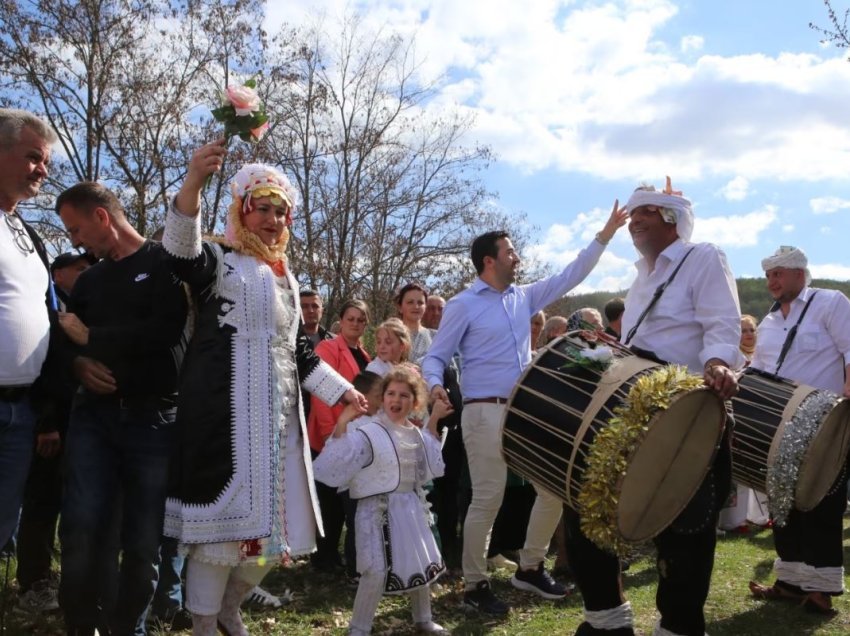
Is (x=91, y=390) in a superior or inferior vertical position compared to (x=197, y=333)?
inferior

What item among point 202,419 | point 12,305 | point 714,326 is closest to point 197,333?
point 202,419

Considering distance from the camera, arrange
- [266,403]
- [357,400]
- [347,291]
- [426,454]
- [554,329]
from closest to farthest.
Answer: [266,403], [357,400], [426,454], [554,329], [347,291]

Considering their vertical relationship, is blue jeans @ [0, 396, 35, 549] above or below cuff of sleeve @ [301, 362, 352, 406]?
below

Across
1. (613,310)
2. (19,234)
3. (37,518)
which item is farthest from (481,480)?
(19,234)

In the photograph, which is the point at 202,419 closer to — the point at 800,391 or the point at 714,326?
the point at 714,326

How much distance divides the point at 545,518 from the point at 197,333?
10.1ft

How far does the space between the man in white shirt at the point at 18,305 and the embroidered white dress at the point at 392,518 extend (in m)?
1.61

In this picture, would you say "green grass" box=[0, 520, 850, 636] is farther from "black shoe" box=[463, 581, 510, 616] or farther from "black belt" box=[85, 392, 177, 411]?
"black belt" box=[85, 392, 177, 411]

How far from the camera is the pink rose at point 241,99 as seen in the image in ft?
10.6

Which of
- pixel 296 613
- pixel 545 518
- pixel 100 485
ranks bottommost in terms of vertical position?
pixel 296 613

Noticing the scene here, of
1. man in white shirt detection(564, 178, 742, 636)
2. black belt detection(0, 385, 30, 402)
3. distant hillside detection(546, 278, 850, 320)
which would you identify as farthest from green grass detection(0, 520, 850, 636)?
distant hillside detection(546, 278, 850, 320)

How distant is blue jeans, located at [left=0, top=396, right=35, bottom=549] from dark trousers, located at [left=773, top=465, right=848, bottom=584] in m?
4.52

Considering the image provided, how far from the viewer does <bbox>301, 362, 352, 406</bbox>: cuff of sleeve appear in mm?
3893

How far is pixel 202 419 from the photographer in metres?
3.30
